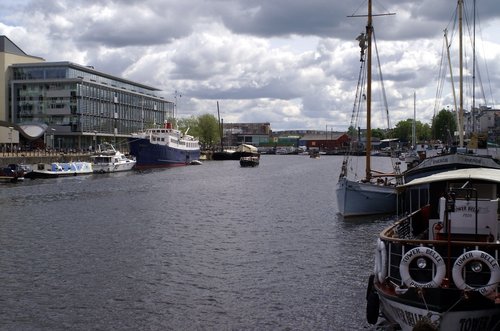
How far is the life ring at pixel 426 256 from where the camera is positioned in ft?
50.1

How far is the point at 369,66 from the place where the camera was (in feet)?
156

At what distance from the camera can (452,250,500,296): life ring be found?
49.5 ft

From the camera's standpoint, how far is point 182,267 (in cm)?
2642

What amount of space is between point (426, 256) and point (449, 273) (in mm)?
724

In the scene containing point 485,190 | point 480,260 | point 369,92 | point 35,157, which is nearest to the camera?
point 480,260

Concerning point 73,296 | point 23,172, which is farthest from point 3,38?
point 73,296

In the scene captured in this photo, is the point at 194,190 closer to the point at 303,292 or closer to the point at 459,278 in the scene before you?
the point at 303,292

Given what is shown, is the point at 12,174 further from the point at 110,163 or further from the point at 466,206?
the point at 466,206

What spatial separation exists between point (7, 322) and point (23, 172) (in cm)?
6593

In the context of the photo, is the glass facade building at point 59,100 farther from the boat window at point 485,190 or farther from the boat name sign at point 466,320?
the boat name sign at point 466,320

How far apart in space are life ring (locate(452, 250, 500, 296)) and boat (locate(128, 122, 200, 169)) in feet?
366

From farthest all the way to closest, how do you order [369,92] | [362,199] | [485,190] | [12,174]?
[12,174], [369,92], [362,199], [485,190]

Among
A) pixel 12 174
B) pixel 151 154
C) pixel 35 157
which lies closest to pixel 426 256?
pixel 12 174

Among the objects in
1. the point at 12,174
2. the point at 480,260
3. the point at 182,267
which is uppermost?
the point at 480,260
